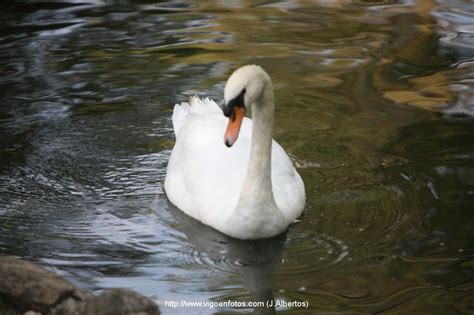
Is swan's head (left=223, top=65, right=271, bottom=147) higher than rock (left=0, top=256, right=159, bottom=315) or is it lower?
higher

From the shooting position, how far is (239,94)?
7.02 metres

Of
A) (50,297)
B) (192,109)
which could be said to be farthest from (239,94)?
(192,109)

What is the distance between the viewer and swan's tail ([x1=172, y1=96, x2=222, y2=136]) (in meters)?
9.27

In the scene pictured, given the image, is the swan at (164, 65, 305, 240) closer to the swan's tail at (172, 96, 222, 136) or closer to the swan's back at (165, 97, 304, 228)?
the swan's back at (165, 97, 304, 228)

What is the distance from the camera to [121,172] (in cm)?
877

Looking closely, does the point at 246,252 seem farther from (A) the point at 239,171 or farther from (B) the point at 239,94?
(B) the point at 239,94

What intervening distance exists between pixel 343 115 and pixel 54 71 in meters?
3.59

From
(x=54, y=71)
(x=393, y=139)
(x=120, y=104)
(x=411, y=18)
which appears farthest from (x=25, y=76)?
(x=411, y=18)

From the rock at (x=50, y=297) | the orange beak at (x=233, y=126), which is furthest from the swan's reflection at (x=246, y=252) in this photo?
the rock at (x=50, y=297)

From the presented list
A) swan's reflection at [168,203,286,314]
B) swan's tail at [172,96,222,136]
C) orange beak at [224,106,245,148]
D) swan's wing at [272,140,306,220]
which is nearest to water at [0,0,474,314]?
swan's reflection at [168,203,286,314]

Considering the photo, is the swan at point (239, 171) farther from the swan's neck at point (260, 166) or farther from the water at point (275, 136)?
the water at point (275, 136)

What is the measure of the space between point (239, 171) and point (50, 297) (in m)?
2.68

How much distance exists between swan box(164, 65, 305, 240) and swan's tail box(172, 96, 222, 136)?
394 millimetres

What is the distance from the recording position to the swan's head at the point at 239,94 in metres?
6.97
